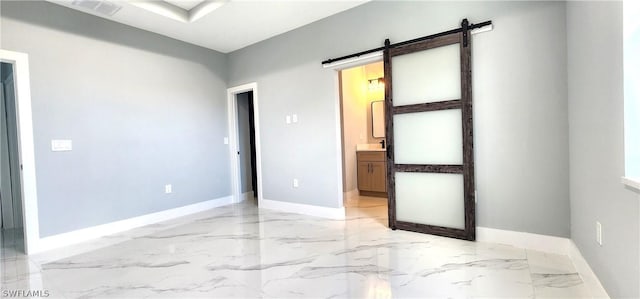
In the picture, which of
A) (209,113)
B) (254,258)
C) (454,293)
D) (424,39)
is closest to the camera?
(454,293)

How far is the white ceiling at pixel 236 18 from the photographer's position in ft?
10.4

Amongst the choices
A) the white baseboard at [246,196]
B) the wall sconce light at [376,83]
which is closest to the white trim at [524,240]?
the wall sconce light at [376,83]

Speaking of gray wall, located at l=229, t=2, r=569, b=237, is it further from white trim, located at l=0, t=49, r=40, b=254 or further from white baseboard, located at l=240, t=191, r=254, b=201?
white trim, located at l=0, t=49, r=40, b=254

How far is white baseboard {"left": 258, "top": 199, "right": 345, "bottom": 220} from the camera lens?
3.61 m

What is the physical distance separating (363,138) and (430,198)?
2.58 metres

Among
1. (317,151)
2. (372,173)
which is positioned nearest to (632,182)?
(317,151)

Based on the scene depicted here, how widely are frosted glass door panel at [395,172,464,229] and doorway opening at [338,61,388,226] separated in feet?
4.02

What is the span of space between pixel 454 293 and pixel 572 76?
179cm

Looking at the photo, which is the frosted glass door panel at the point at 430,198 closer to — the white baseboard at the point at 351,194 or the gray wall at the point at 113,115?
the white baseboard at the point at 351,194

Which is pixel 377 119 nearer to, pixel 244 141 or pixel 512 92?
pixel 244 141

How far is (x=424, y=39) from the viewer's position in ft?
9.13

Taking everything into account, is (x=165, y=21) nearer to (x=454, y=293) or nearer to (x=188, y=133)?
(x=188, y=133)

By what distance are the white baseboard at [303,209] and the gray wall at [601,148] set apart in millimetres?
2270

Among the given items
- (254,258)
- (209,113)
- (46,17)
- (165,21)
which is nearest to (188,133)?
(209,113)
